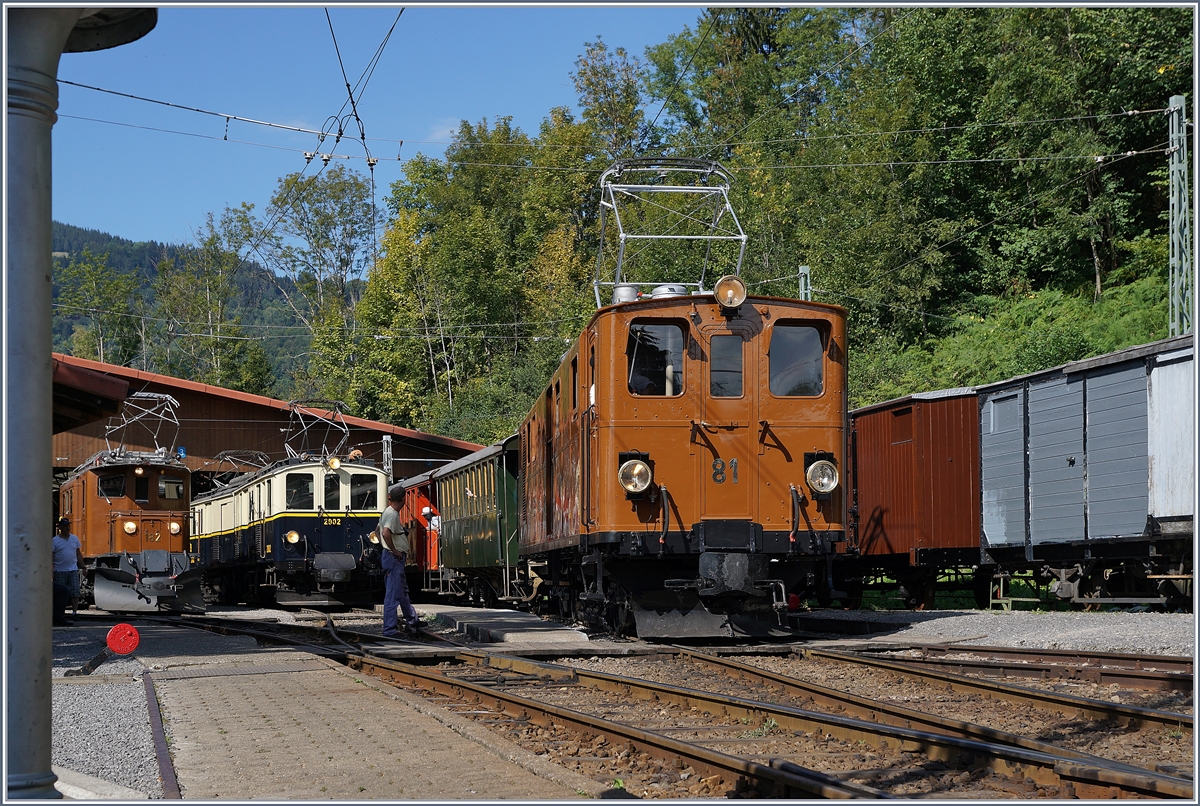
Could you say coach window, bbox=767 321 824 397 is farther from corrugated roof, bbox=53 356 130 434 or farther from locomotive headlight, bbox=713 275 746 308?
corrugated roof, bbox=53 356 130 434

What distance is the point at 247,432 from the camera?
128ft

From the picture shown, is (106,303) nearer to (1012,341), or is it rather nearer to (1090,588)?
(1012,341)

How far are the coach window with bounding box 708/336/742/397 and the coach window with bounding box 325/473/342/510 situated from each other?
1473 cm

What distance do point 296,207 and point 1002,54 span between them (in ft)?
136

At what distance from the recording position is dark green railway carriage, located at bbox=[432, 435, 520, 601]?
20.5 meters

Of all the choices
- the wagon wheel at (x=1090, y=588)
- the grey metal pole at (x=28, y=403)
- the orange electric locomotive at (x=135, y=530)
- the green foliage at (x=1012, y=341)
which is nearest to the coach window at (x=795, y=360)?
the wagon wheel at (x=1090, y=588)

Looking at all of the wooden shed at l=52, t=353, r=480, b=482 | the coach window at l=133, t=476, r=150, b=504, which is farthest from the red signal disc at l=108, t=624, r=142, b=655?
the wooden shed at l=52, t=353, r=480, b=482

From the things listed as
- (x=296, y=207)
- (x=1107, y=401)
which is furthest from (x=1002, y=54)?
(x=296, y=207)

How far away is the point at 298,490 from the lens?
24.7 metres

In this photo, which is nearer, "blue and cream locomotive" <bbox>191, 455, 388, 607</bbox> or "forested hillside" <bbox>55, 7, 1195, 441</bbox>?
"blue and cream locomotive" <bbox>191, 455, 388, 607</bbox>

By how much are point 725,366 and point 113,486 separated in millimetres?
17687

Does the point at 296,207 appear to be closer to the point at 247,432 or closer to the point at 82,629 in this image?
the point at 247,432

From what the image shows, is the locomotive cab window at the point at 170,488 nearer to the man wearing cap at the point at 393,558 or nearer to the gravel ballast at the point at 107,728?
the man wearing cap at the point at 393,558

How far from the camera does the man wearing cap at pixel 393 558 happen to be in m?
13.9
